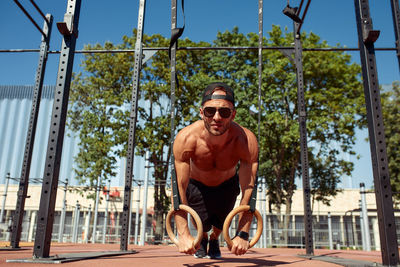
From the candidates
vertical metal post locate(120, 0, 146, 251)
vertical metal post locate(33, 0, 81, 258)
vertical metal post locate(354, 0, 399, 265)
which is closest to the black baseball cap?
vertical metal post locate(354, 0, 399, 265)

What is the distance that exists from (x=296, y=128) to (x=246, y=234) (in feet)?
44.4

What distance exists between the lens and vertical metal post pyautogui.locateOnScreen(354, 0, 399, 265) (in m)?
3.02

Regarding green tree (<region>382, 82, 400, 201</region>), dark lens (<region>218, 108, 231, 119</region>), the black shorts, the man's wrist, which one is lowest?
the man's wrist

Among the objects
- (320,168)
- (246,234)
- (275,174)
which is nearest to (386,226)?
(246,234)

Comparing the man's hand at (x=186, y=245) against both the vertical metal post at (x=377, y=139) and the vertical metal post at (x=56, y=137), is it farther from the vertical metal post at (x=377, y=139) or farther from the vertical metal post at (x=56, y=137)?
the vertical metal post at (x=377, y=139)

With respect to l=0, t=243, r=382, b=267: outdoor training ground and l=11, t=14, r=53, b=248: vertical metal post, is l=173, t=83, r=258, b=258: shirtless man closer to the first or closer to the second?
l=0, t=243, r=382, b=267: outdoor training ground

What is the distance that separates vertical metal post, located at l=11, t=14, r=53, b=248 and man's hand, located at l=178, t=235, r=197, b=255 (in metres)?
4.63

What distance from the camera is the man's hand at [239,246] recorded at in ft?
8.91

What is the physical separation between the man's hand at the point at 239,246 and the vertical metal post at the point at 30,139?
4915mm

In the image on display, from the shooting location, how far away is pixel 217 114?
2920mm

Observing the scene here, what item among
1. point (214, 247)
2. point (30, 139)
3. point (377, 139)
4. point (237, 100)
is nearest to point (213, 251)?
point (214, 247)

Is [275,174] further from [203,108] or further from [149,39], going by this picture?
[203,108]

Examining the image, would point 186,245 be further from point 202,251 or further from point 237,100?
point 237,100

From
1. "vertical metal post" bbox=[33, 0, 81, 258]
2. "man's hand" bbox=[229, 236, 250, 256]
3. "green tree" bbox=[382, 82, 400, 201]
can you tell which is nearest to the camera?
"man's hand" bbox=[229, 236, 250, 256]
